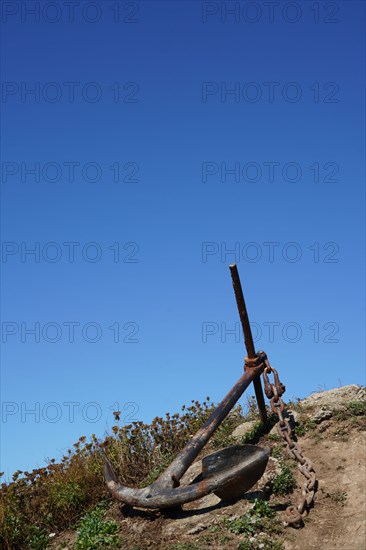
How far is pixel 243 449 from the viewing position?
758 cm

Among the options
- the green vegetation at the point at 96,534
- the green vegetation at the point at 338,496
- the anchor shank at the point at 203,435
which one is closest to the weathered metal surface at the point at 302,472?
the green vegetation at the point at 338,496

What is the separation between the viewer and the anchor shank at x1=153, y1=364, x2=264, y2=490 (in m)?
7.83

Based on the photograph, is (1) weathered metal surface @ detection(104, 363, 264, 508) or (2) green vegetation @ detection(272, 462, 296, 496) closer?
(1) weathered metal surface @ detection(104, 363, 264, 508)

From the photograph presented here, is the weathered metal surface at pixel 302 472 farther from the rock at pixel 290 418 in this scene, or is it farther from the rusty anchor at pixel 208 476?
the rock at pixel 290 418

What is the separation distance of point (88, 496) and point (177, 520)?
1.75m

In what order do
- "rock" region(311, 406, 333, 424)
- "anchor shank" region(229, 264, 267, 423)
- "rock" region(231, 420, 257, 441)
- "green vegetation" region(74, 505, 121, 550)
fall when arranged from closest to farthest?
"green vegetation" region(74, 505, 121, 550) < "anchor shank" region(229, 264, 267, 423) < "rock" region(311, 406, 333, 424) < "rock" region(231, 420, 257, 441)

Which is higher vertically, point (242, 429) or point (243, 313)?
point (243, 313)

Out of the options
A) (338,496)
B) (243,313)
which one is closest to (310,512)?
(338,496)

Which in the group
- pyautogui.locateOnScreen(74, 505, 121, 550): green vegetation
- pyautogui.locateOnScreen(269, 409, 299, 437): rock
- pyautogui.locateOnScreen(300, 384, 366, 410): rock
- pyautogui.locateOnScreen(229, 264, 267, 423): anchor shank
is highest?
pyautogui.locateOnScreen(229, 264, 267, 423): anchor shank

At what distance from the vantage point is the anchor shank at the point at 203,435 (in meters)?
7.83

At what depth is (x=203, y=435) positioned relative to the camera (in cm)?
826

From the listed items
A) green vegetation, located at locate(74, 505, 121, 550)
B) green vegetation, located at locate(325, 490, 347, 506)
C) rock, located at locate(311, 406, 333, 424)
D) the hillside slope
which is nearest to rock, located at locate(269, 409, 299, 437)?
the hillside slope

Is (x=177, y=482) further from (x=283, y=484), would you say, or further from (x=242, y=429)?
(x=242, y=429)

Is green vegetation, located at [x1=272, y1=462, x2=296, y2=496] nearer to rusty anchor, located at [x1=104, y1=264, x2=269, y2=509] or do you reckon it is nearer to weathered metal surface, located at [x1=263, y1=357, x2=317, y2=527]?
weathered metal surface, located at [x1=263, y1=357, x2=317, y2=527]
